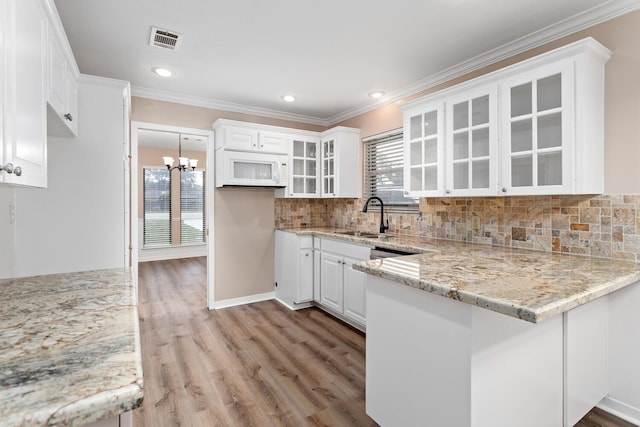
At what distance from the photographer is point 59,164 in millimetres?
2170

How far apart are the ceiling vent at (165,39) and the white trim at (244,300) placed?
110 inches

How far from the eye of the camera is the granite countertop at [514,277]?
1217 mm

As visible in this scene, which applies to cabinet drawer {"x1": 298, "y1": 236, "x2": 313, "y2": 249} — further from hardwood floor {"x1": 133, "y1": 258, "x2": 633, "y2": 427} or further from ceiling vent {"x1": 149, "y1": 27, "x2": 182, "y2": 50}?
ceiling vent {"x1": 149, "y1": 27, "x2": 182, "y2": 50}

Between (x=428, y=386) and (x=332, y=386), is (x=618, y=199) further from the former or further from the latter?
(x=332, y=386)

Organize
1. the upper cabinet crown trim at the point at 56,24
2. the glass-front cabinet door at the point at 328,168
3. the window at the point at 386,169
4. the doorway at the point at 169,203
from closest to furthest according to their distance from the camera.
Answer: the upper cabinet crown trim at the point at 56,24
the window at the point at 386,169
the glass-front cabinet door at the point at 328,168
the doorway at the point at 169,203

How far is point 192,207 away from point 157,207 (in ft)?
2.42

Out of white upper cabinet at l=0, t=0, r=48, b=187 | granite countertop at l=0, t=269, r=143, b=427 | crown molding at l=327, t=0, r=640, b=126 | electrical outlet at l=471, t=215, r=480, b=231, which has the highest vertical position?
crown molding at l=327, t=0, r=640, b=126

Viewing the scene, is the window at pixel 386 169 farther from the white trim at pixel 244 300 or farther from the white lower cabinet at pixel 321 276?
the white trim at pixel 244 300

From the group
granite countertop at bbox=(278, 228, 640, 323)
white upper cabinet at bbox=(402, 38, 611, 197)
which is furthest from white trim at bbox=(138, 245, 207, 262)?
granite countertop at bbox=(278, 228, 640, 323)

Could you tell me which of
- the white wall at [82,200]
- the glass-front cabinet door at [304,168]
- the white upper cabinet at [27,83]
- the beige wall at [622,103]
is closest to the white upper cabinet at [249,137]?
the glass-front cabinet door at [304,168]

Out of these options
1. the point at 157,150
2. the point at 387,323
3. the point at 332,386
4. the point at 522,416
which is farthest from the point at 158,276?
the point at 522,416

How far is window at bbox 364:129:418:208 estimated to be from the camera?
12.3 feet

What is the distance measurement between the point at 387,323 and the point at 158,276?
5.12 m

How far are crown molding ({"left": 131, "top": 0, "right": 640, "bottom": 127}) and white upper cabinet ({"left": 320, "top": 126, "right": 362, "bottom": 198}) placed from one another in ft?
1.28
